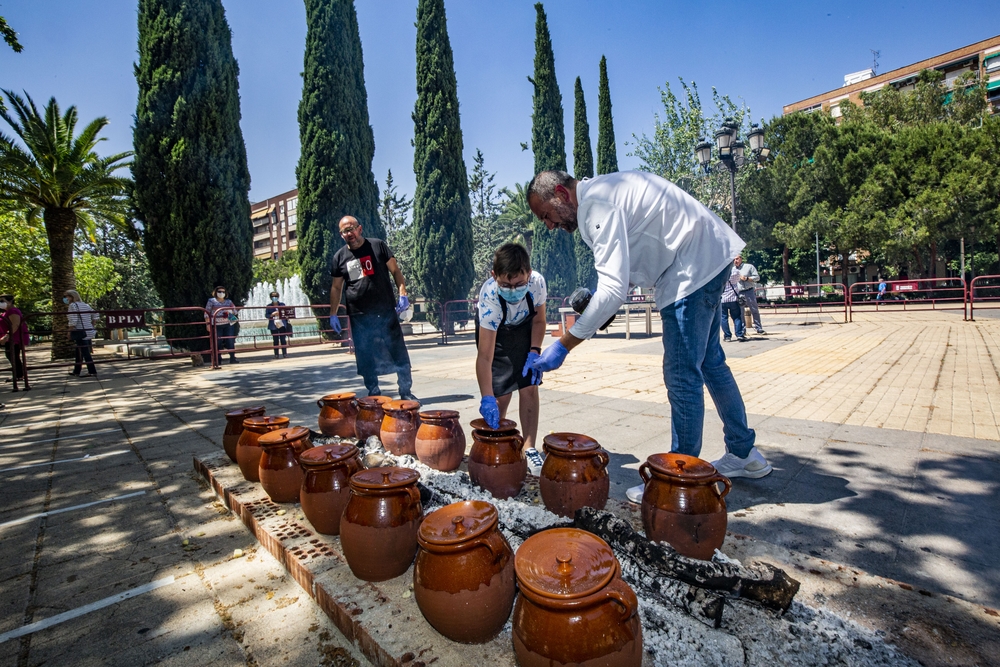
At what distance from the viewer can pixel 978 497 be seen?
8.02 feet

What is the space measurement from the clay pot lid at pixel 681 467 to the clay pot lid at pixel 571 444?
27 centimetres

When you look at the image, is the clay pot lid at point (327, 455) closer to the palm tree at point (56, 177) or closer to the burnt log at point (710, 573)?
the burnt log at point (710, 573)

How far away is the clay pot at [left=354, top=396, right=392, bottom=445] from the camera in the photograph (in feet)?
10.8

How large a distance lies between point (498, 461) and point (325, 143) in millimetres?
15848

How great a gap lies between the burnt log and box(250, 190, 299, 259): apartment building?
219 feet

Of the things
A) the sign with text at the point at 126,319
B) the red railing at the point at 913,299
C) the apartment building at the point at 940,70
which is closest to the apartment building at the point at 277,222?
the sign with text at the point at 126,319

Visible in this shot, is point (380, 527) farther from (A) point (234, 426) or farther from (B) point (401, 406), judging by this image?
(A) point (234, 426)

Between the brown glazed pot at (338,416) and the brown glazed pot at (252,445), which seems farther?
the brown glazed pot at (338,416)

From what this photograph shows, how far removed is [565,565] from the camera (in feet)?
4.07

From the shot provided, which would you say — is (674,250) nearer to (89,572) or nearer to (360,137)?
(89,572)

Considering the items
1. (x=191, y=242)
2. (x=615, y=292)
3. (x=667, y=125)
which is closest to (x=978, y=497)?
(x=615, y=292)

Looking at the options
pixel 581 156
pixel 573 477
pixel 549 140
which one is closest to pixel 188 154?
pixel 573 477

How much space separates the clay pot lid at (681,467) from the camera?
1.80m

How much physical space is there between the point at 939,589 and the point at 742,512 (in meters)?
0.77
